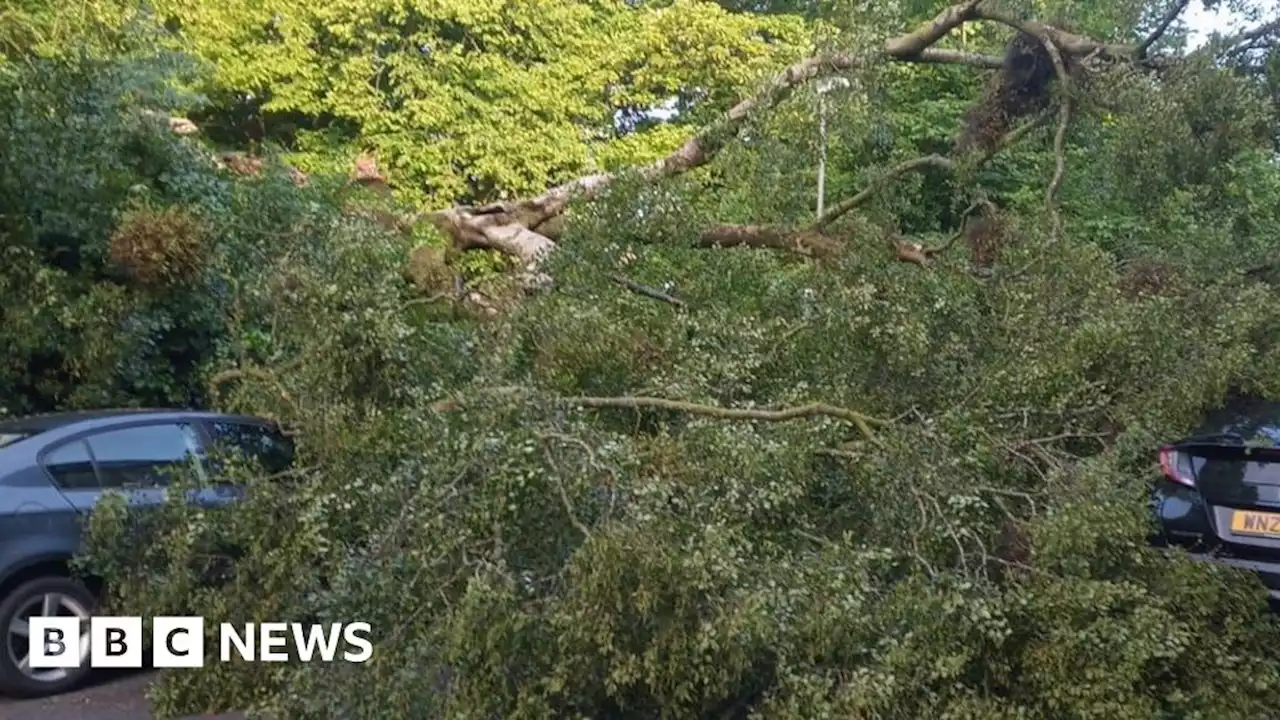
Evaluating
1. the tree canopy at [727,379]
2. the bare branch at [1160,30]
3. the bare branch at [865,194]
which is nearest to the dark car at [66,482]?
the tree canopy at [727,379]

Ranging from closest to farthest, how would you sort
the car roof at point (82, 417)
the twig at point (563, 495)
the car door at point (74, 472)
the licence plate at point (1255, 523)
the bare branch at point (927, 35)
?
the twig at point (563, 495) < the licence plate at point (1255, 523) < the car door at point (74, 472) < the car roof at point (82, 417) < the bare branch at point (927, 35)

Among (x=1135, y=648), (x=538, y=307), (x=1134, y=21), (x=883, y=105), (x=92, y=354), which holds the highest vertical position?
(x=1134, y=21)

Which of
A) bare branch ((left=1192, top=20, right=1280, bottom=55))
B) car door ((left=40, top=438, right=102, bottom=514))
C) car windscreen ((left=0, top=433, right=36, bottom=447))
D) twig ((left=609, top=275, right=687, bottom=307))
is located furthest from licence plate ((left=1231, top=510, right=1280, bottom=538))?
car windscreen ((left=0, top=433, right=36, bottom=447))

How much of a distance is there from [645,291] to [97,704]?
3.51 metres

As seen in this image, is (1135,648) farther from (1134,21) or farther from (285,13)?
(285,13)

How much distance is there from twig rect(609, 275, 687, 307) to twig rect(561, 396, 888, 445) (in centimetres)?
149

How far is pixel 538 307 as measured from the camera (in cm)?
660

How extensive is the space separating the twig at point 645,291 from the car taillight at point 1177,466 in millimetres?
2779

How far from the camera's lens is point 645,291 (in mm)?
7184

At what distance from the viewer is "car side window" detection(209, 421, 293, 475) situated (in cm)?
594

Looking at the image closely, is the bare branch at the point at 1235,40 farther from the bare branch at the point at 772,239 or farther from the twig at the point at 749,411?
the twig at the point at 749,411

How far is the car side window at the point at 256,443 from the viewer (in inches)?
234

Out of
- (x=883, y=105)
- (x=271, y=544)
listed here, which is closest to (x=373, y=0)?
(x=883, y=105)

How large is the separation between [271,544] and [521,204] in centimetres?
774
